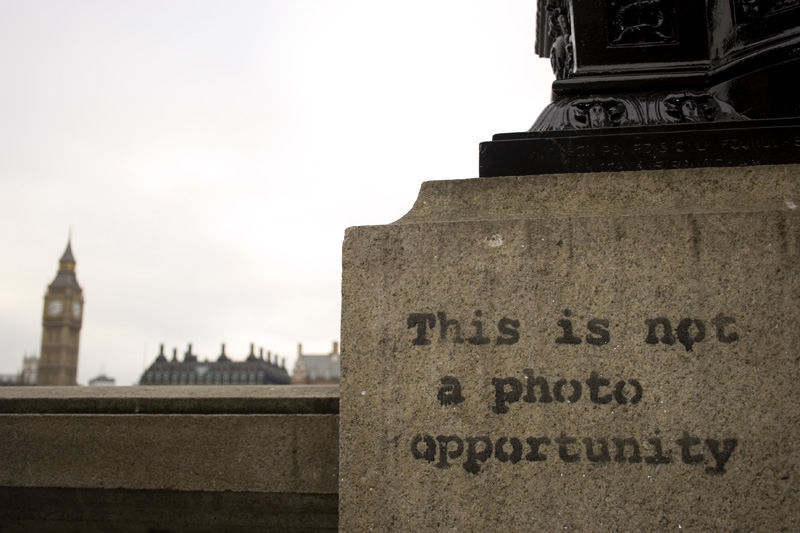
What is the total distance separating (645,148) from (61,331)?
140528 mm

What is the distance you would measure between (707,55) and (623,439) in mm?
1608

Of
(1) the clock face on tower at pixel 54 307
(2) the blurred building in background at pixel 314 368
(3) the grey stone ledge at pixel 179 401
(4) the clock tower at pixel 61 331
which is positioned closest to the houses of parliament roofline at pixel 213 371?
(2) the blurred building in background at pixel 314 368

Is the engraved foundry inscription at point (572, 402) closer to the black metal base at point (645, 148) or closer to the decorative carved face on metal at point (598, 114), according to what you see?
the black metal base at point (645, 148)

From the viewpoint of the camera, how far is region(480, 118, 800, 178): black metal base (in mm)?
2529

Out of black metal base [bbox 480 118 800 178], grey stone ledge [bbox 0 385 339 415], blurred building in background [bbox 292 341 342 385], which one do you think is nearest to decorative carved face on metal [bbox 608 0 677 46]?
black metal base [bbox 480 118 800 178]

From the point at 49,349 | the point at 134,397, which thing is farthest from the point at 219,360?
the point at 134,397

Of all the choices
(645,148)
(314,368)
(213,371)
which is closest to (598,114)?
(645,148)

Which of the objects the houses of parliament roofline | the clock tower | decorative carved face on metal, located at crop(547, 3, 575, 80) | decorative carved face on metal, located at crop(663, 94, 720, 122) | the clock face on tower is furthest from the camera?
the clock face on tower

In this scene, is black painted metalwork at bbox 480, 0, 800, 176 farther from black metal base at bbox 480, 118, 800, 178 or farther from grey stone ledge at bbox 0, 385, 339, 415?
grey stone ledge at bbox 0, 385, 339, 415

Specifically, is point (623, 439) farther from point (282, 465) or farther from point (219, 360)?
point (219, 360)

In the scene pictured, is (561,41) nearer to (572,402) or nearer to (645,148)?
(645,148)

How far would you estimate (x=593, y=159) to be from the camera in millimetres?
2609

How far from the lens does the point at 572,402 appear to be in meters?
2.24

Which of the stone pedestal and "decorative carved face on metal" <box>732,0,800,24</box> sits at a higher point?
"decorative carved face on metal" <box>732,0,800,24</box>
